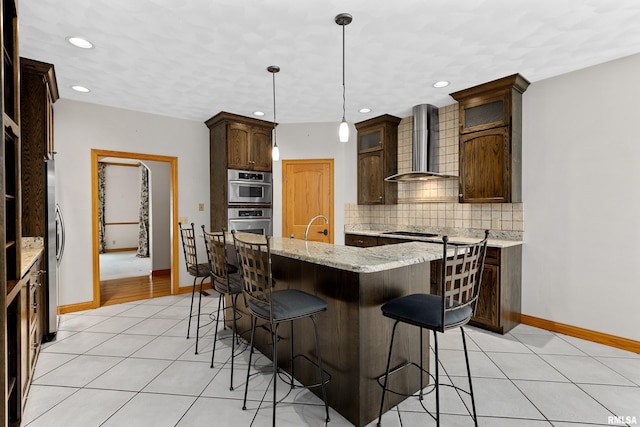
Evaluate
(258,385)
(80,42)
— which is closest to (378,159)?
(258,385)

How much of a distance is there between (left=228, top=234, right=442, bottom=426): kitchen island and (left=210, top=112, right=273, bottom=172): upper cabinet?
2.87m

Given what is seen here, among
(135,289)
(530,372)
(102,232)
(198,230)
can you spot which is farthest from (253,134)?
(102,232)

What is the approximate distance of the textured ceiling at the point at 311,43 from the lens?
2.23 metres

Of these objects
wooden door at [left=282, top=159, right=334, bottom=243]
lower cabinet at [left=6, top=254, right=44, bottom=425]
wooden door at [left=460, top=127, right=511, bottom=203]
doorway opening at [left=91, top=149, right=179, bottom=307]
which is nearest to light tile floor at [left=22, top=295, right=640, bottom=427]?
lower cabinet at [left=6, top=254, right=44, bottom=425]

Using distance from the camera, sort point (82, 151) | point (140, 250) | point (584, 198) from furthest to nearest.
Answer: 1. point (140, 250)
2. point (82, 151)
3. point (584, 198)

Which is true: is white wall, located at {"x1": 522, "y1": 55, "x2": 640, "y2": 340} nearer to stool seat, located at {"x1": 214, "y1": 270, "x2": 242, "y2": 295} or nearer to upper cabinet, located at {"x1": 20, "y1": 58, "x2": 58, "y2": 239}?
stool seat, located at {"x1": 214, "y1": 270, "x2": 242, "y2": 295}

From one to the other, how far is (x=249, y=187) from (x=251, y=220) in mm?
494

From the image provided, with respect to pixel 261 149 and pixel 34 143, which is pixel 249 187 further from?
pixel 34 143

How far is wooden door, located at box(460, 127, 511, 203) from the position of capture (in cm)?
338

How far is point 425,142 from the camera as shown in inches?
168

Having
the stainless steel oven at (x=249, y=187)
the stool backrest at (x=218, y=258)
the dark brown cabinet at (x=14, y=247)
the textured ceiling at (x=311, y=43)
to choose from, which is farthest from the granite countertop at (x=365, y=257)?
the stainless steel oven at (x=249, y=187)

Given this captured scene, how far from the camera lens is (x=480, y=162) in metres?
3.56

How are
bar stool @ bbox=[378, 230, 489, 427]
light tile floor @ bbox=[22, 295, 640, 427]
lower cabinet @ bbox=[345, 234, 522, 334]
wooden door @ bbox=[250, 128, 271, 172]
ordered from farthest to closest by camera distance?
wooden door @ bbox=[250, 128, 271, 172], lower cabinet @ bbox=[345, 234, 522, 334], light tile floor @ bbox=[22, 295, 640, 427], bar stool @ bbox=[378, 230, 489, 427]

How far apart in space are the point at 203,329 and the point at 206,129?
306cm
